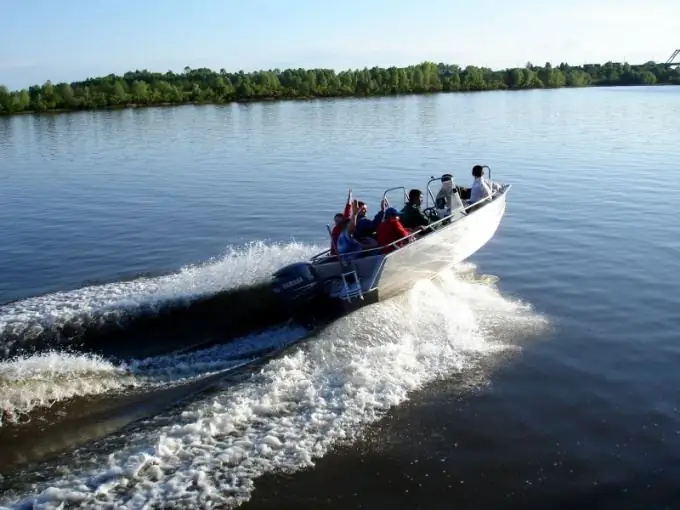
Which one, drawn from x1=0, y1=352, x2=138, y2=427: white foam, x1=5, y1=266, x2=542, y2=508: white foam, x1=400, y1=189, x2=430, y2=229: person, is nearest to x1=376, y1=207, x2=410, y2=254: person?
x1=400, y1=189, x2=430, y2=229: person

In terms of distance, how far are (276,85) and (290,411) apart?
109413 millimetres

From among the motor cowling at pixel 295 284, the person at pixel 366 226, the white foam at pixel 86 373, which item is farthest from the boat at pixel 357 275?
the white foam at pixel 86 373

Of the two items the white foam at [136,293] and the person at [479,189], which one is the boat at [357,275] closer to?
the white foam at [136,293]

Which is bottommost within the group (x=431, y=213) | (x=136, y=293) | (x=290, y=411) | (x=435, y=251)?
(x=290, y=411)

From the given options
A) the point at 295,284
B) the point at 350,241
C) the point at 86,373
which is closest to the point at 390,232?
the point at 350,241

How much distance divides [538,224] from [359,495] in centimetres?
1333

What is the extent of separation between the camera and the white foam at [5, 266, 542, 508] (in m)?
6.48

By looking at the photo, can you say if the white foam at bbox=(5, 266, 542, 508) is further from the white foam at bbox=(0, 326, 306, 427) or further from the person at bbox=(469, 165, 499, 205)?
the person at bbox=(469, 165, 499, 205)

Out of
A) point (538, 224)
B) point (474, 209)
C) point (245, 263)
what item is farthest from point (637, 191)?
point (245, 263)

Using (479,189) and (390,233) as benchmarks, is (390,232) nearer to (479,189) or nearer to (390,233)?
(390,233)

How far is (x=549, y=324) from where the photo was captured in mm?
11297

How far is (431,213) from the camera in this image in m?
13.3

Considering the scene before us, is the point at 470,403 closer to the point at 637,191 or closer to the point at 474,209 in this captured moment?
the point at 474,209

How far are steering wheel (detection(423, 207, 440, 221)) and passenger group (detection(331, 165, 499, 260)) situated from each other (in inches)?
1.0
